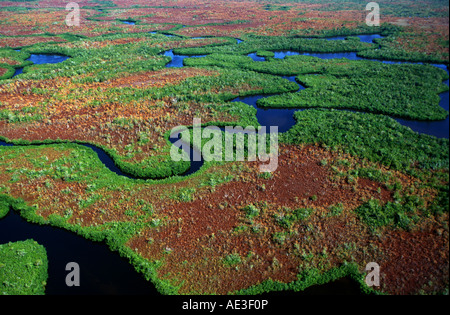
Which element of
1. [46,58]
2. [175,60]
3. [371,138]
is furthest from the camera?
→ [46,58]

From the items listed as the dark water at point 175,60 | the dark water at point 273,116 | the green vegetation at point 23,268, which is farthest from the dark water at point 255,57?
the green vegetation at point 23,268

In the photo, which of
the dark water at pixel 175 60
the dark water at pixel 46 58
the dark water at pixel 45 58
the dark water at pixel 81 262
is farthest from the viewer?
the dark water at pixel 45 58

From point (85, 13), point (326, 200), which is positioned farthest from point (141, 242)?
point (85, 13)

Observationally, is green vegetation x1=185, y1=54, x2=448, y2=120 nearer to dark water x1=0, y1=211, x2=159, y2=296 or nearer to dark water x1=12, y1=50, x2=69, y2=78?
dark water x1=12, y1=50, x2=69, y2=78

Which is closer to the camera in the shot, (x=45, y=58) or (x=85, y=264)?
(x=85, y=264)

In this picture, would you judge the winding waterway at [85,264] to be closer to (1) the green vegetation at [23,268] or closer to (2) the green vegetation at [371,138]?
(1) the green vegetation at [23,268]

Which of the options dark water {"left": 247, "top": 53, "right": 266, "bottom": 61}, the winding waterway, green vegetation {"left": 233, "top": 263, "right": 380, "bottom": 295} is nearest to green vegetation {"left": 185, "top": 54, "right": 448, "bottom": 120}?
dark water {"left": 247, "top": 53, "right": 266, "bottom": 61}

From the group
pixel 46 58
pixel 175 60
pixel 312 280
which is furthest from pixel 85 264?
pixel 46 58

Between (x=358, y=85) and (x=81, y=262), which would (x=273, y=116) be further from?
(x=81, y=262)

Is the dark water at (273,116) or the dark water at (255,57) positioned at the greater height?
the dark water at (255,57)

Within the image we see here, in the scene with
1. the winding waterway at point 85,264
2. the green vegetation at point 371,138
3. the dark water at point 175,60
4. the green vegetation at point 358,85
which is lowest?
the winding waterway at point 85,264
